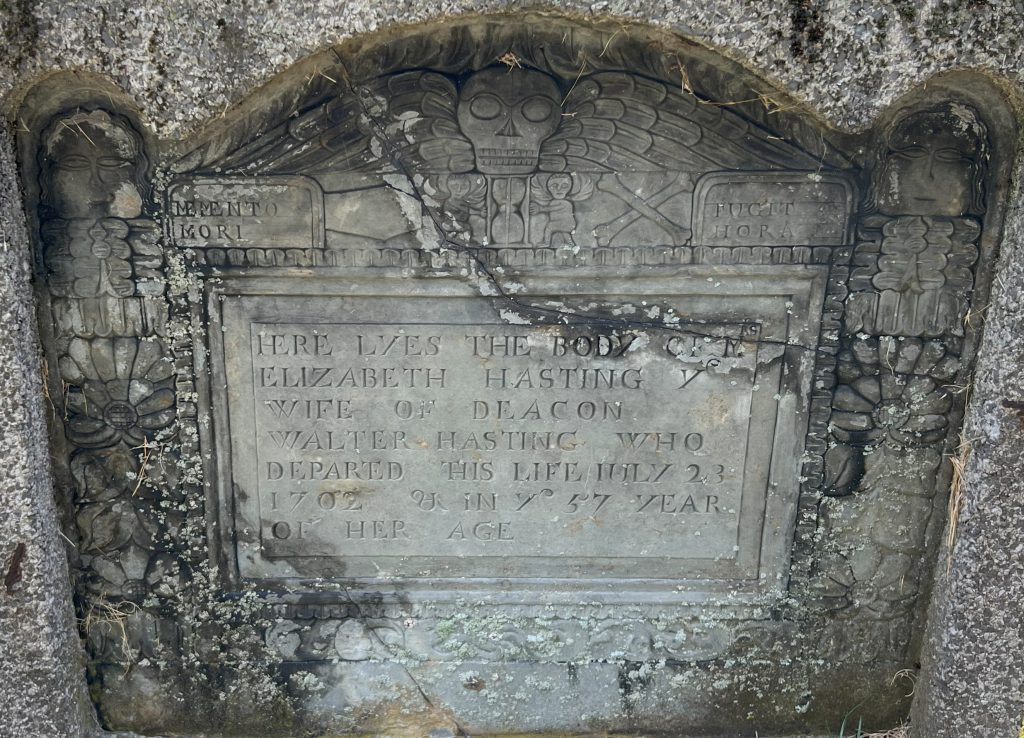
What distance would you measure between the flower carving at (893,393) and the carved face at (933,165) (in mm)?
368

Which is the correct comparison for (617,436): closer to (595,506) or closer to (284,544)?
(595,506)

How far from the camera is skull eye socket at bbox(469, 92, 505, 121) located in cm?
182

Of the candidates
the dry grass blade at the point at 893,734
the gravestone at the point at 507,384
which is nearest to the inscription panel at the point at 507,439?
the gravestone at the point at 507,384

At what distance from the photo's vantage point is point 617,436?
2.10 metres

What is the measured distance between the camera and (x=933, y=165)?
1841mm

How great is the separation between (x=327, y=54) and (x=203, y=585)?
5.06ft

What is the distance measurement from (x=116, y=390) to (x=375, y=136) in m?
1.00

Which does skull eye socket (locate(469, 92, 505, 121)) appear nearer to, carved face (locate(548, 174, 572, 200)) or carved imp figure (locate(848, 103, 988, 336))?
carved face (locate(548, 174, 572, 200))

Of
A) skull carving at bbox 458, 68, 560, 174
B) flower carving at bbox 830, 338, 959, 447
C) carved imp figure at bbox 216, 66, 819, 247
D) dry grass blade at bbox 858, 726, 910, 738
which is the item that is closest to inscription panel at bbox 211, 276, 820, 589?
flower carving at bbox 830, 338, 959, 447

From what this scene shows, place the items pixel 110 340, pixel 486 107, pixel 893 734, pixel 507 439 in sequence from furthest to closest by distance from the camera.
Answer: pixel 893 734 < pixel 507 439 < pixel 110 340 < pixel 486 107

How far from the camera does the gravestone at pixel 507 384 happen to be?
1.83 m

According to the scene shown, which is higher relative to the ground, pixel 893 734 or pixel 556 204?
pixel 556 204

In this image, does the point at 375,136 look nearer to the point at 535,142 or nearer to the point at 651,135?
the point at 535,142

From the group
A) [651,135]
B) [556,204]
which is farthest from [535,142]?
[651,135]
